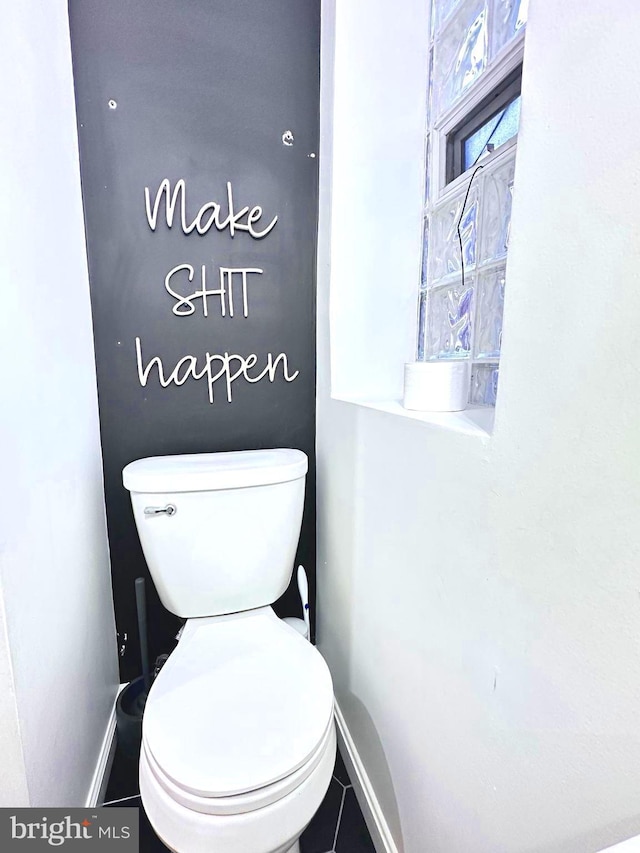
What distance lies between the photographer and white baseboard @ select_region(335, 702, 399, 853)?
0.93m

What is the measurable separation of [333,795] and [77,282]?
57.7 inches

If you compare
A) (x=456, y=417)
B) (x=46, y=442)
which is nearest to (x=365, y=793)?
(x=456, y=417)

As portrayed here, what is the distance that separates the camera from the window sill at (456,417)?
2.07 feet

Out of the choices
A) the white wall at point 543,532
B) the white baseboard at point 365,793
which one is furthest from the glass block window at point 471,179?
the white baseboard at point 365,793

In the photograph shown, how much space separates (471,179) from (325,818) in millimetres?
1532

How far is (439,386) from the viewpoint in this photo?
31.3 inches

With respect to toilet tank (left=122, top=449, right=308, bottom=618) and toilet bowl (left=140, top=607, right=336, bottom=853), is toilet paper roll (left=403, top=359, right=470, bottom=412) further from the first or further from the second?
toilet bowl (left=140, top=607, right=336, bottom=853)

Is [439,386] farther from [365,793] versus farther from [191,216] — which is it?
[365,793]

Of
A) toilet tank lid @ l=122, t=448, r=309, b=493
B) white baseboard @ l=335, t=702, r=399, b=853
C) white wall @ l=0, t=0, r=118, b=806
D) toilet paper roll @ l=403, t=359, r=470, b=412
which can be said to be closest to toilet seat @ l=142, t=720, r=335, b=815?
white wall @ l=0, t=0, r=118, b=806

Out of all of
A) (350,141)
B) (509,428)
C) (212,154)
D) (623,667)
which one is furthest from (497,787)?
(212,154)

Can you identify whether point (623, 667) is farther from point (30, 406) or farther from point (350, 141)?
point (350, 141)

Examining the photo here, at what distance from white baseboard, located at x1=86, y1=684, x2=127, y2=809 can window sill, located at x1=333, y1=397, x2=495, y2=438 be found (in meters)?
1.10

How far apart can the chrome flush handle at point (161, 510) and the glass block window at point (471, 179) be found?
757mm

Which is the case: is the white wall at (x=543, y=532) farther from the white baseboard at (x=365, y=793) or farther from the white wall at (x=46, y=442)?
the white wall at (x=46, y=442)
